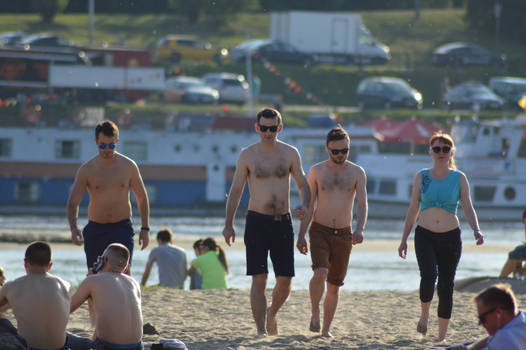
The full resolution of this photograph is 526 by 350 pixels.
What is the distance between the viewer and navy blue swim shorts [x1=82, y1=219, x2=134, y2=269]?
27.6 feet

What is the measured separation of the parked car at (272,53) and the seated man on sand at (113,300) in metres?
54.1

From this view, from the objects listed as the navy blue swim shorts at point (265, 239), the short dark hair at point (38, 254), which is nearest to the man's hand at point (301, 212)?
Result: the navy blue swim shorts at point (265, 239)

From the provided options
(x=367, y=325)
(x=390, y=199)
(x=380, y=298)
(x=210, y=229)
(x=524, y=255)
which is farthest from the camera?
(x=390, y=199)

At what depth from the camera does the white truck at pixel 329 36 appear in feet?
209

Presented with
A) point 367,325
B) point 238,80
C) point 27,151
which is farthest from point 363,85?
point 367,325

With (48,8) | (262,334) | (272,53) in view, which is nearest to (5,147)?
(272,53)

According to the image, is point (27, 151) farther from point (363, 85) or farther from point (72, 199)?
point (72, 199)

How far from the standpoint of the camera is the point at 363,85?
176 feet

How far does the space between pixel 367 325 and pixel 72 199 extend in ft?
12.8

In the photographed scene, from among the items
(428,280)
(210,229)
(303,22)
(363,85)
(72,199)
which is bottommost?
(210,229)

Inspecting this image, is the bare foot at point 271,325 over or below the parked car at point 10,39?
below

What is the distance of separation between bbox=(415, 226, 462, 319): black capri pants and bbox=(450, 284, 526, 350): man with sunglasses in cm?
325

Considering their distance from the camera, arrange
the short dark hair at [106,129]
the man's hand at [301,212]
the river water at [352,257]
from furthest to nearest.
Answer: the river water at [352,257]
the short dark hair at [106,129]
the man's hand at [301,212]

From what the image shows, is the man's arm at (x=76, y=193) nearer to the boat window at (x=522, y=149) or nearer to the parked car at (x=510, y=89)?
the boat window at (x=522, y=149)
